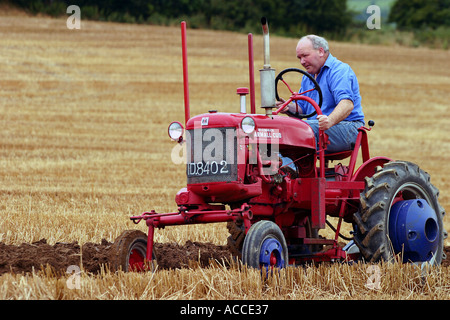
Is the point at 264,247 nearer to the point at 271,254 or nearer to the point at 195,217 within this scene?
the point at 271,254

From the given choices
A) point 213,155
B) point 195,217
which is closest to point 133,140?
point 195,217

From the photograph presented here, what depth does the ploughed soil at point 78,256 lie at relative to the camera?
21.5 ft

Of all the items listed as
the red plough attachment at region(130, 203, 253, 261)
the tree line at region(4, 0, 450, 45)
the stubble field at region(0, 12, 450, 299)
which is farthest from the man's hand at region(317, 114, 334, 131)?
the tree line at region(4, 0, 450, 45)

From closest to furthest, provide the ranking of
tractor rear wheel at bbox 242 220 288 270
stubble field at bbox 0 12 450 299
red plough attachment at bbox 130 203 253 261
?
stubble field at bbox 0 12 450 299, tractor rear wheel at bbox 242 220 288 270, red plough attachment at bbox 130 203 253 261

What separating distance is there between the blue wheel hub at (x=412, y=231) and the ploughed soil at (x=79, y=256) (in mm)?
1241

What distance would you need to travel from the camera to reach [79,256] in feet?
23.5

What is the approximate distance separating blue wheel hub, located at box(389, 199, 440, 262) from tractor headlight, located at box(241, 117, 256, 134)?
5.55 feet

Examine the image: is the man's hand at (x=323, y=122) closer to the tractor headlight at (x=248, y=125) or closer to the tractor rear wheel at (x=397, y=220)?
the tractor rear wheel at (x=397, y=220)

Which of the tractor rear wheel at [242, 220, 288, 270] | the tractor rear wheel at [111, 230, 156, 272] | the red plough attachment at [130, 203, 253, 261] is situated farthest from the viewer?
the tractor rear wheel at [111, 230, 156, 272]

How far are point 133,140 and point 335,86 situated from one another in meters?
14.4

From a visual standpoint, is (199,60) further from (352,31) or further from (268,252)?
(268,252)

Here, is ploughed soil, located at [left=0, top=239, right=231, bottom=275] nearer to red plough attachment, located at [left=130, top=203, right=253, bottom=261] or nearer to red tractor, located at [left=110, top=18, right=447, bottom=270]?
red plough attachment, located at [left=130, top=203, right=253, bottom=261]

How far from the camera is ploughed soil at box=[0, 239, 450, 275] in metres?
6.57
